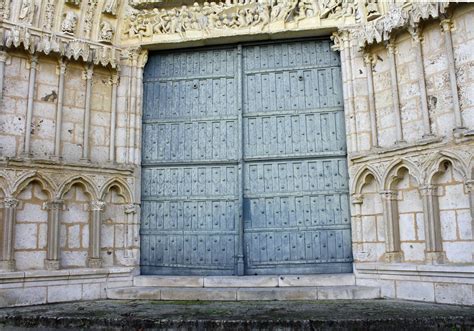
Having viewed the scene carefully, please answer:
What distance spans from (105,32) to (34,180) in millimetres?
2322

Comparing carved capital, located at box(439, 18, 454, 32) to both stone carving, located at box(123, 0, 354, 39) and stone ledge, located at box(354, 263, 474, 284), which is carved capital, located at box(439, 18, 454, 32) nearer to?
stone carving, located at box(123, 0, 354, 39)

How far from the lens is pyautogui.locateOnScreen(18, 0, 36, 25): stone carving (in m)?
6.36

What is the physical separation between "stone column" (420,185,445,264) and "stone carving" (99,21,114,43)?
464 cm

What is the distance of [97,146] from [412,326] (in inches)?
179

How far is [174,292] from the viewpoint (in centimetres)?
625

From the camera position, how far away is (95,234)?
6496 mm

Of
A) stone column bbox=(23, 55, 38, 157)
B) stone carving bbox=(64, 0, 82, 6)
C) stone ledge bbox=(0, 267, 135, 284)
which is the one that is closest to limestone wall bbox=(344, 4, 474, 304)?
stone ledge bbox=(0, 267, 135, 284)

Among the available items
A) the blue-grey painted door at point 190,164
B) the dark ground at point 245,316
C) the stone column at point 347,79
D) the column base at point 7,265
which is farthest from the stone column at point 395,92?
the column base at point 7,265

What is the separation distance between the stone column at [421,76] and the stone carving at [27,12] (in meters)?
4.78

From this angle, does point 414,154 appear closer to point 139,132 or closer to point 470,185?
point 470,185

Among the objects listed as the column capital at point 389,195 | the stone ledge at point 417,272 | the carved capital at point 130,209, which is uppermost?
the column capital at point 389,195

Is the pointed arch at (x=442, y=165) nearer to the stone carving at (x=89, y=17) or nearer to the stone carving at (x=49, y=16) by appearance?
the stone carving at (x=89, y=17)

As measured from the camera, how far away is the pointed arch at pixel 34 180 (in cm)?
600

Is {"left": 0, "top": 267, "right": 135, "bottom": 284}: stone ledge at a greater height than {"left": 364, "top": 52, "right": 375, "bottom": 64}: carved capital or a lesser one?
lesser
